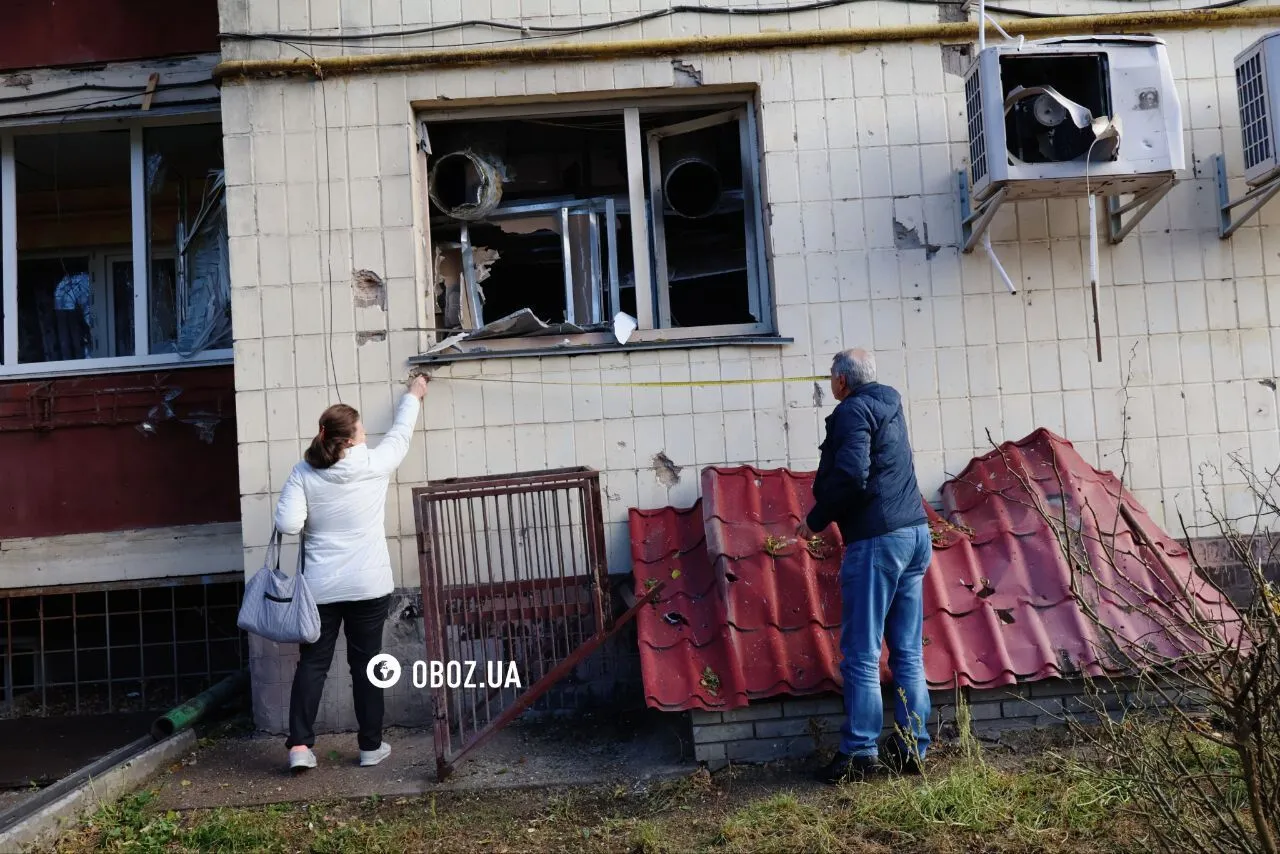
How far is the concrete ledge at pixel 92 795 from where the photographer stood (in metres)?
4.01

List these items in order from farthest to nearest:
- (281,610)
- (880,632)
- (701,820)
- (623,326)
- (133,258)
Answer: (133,258) → (623,326) → (281,610) → (880,632) → (701,820)

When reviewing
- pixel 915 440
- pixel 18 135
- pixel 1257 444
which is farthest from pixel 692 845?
pixel 18 135

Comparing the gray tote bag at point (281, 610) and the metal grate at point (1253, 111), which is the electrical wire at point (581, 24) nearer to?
the metal grate at point (1253, 111)

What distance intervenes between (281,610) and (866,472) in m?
2.57

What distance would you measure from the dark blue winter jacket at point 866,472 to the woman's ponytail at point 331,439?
2.07 meters

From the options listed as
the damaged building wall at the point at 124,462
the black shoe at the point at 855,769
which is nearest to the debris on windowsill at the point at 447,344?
the damaged building wall at the point at 124,462

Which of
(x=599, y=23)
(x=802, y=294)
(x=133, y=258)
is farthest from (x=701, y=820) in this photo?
(x=133, y=258)

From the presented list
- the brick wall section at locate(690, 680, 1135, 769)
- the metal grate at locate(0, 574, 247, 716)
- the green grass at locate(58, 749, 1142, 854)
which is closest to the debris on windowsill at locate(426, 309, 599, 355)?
the metal grate at locate(0, 574, 247, 716)

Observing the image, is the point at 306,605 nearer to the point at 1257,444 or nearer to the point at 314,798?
the point at 314,798

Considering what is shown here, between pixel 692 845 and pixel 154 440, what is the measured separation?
4.25 m

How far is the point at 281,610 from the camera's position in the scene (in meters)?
Answer: 4.76

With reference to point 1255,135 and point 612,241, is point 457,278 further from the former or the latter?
point 1255,135

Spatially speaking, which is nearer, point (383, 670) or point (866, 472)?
point (866, 472)

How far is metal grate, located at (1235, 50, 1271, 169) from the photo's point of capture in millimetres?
5332
